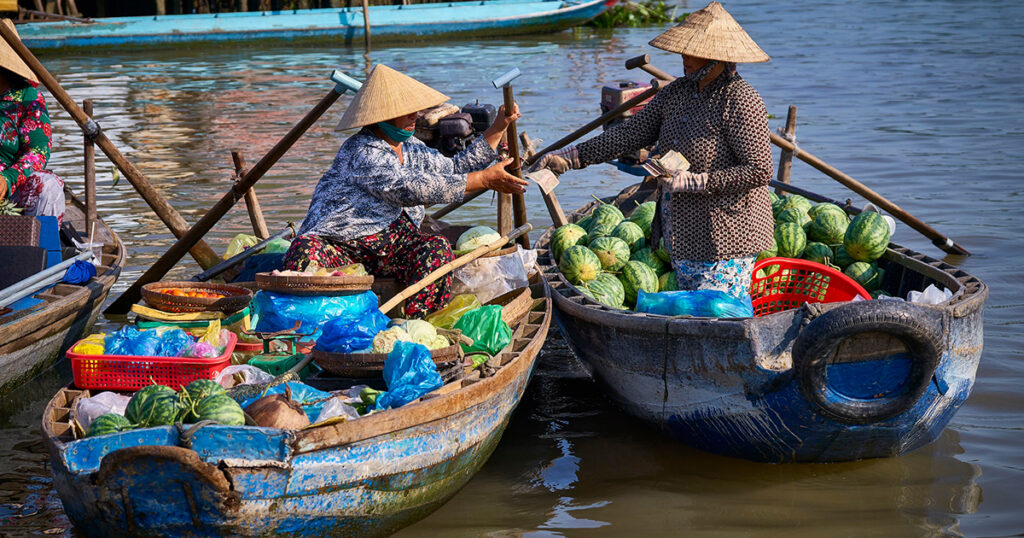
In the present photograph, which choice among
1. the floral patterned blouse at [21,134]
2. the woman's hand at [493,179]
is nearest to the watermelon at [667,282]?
the woman's hand at [493,179]

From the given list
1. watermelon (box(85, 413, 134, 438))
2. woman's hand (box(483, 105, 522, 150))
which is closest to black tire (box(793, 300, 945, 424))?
woman's hand (box(483, 105, 522, 150))

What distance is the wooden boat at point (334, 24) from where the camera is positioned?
68.1 feet

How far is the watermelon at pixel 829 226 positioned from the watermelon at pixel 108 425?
12.6 ft

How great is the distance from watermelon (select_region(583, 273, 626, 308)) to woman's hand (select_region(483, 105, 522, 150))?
0.89 metres

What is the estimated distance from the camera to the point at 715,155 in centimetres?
475

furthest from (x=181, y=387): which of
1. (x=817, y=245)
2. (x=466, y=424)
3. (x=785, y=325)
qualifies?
(x=817, y=245)

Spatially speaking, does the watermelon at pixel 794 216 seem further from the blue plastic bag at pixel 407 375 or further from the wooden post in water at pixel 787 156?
the blue plastic bag at pixel 407 375

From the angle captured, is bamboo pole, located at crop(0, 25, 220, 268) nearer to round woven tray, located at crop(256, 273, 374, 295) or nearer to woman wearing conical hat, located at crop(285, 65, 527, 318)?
woman wearing conical hat, located at crop(285, 65, 527, 318)

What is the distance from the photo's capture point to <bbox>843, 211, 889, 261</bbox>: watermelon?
5301 millimetres

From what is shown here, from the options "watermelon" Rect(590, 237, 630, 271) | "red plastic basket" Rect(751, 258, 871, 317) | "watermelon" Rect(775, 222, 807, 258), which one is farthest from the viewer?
"watermelon" Rect(775, 222, 807, 258)

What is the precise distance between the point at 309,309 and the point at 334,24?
62.0 feet

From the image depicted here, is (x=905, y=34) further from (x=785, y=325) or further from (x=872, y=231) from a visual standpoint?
(x=785, y=325)

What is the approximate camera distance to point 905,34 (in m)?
20.7

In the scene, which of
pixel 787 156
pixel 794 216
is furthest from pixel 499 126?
pixel 787 156
